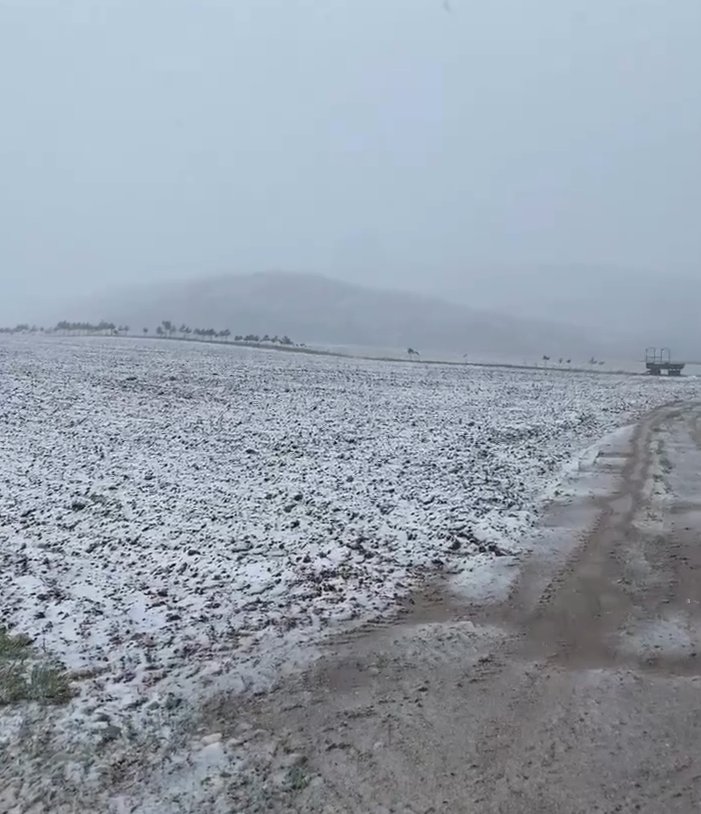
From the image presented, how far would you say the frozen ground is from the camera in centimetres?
595

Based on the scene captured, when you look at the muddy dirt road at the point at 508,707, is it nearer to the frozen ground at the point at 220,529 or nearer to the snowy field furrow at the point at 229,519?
the frozen ground at the point at 220,529

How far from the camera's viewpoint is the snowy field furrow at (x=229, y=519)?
21.5 ft

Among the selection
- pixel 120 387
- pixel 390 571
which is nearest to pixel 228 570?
pixel 390 571

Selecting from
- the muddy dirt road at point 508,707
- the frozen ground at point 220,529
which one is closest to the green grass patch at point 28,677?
the frozen ground at point 220,529

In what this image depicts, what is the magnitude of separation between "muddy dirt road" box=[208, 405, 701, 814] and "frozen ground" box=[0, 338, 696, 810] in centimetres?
61

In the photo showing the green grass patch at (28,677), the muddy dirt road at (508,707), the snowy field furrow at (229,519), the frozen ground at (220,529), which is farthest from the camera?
the snowy field furrow at (229,519)

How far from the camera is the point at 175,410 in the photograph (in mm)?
23891

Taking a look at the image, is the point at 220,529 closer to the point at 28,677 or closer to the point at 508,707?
the point at 28,677

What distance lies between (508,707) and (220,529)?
5281 mm

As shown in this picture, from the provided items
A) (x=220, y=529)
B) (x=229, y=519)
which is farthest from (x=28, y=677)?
(x=229, y=519)

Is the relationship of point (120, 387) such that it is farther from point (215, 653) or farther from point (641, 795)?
point (641, 795)

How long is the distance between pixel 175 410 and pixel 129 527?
14481mm

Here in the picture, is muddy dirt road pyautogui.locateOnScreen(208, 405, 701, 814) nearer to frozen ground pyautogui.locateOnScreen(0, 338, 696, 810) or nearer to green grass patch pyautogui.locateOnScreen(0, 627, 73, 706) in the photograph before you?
frozen ground pyautogui.locateOnScreen(0, 338, 696, 810)

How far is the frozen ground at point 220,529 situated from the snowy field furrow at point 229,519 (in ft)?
0.11
